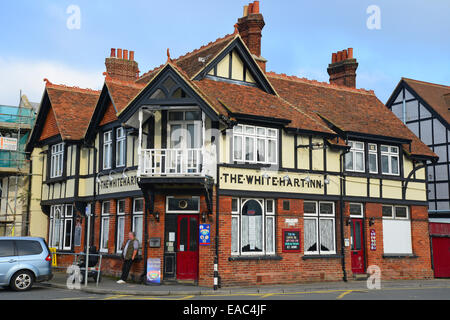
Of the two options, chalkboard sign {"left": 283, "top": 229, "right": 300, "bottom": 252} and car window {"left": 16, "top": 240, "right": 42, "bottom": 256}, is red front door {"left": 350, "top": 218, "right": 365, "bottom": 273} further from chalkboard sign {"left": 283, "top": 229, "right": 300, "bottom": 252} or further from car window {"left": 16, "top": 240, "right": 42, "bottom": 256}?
car window {"left": 16, "top": 240, "right": 42, "bottom": 256}

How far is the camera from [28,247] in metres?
16.3

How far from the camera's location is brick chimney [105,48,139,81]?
2528cm

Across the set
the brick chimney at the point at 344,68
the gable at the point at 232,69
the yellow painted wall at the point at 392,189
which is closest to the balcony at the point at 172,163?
the gable at the point at 232,69

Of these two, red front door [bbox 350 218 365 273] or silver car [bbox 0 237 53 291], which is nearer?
silver car [bbox 0 237 53 291]

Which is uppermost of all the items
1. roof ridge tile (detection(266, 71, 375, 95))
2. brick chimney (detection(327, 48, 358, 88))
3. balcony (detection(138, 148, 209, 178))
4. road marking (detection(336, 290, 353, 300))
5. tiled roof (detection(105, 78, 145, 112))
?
brick chimney (detection(327, 48, 358, 88))

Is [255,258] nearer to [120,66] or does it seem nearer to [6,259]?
[6,259]

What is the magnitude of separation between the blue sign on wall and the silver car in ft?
16.0

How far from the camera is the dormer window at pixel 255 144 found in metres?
18.5

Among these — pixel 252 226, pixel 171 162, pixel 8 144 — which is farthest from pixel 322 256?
pixel 8 144

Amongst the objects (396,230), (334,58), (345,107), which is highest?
(334,58)

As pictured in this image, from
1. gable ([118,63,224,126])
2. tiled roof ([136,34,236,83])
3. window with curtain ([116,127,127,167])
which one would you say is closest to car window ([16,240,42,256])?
window with curtain ([116,127,127,167])

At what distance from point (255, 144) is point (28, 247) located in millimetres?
8269

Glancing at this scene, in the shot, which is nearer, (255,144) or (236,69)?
(255,144)
